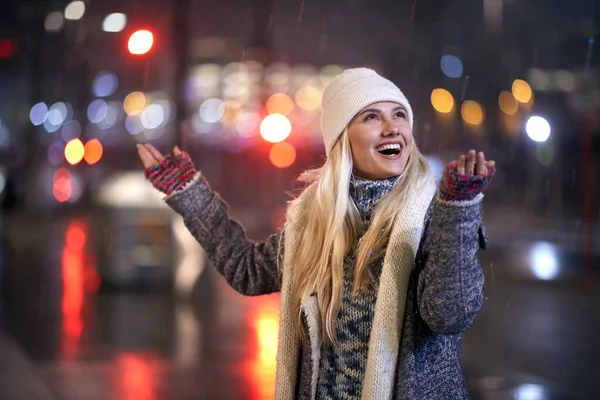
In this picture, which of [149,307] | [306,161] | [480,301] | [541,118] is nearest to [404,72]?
[541,118]

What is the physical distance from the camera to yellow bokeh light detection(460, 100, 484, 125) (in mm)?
31797

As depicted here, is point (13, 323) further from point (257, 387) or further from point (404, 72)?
point (404, 72)

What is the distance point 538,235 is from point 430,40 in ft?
42.2

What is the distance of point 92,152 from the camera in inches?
587

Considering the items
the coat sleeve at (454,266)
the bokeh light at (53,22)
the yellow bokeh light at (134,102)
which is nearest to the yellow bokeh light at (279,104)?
the yellow bokeh light at (134,102)

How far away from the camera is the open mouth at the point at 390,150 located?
8.50 ft

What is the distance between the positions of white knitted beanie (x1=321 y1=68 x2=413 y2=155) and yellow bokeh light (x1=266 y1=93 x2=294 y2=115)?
13183 mm

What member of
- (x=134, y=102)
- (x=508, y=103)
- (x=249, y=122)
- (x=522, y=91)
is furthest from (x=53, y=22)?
(x=508, y=103)

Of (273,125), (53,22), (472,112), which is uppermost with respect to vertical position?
(53,22)

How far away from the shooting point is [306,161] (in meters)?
22.2

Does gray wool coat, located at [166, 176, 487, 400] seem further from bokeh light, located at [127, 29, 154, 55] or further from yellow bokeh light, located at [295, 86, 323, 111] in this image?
yellow bokeh light, located at [295, 86, 323, 111]

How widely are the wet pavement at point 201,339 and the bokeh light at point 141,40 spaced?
9.74ft

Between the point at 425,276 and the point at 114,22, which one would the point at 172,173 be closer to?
the point at 425,276

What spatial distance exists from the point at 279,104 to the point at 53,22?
1251 centimetres
